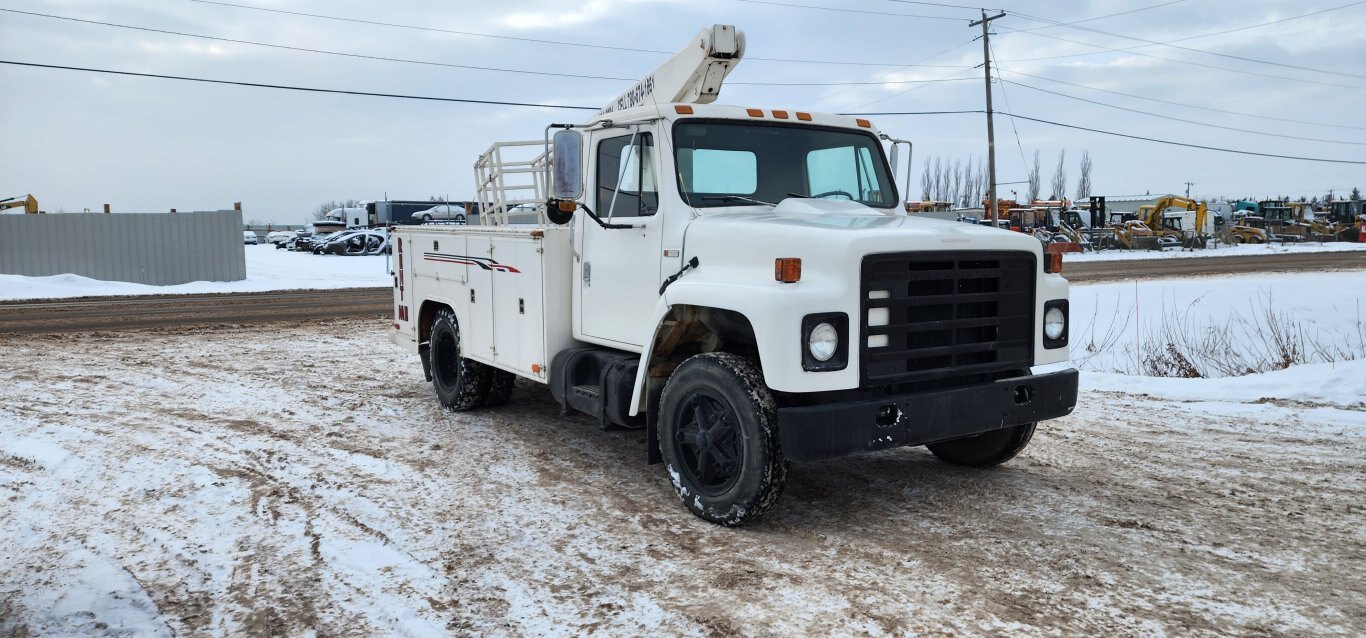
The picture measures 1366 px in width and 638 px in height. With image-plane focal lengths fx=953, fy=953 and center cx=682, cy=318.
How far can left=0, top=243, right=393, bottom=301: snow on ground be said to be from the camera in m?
21.4

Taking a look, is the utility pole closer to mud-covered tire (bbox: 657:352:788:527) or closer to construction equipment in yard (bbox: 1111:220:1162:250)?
construction equipment in yard (bbox: 1111:220:1162:250)

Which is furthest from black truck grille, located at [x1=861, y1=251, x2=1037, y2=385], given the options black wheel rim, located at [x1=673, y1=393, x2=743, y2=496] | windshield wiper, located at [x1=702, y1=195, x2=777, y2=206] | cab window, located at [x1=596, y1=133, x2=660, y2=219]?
cab window, located at [x1=596, y1=133, x2=660, y2=219]

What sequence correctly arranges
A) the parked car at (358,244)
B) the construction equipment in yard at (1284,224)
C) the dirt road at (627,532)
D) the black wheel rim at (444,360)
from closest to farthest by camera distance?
1. the dirt road at (627,532)
2. the black wheel rim at (444,360)
3. the parked car at (358,244)
4. the construction equipment in yard at (1284,224)

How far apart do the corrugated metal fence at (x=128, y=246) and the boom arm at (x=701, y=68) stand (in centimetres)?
2162

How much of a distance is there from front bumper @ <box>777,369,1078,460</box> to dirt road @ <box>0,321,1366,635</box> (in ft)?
1.70

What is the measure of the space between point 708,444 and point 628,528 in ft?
2.03

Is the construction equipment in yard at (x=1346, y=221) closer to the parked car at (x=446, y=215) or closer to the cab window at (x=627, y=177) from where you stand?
the parked car at (x=446, y=215)

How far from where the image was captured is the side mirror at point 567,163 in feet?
18.3

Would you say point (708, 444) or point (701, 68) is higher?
point (701, 68)

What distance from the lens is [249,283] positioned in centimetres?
2530

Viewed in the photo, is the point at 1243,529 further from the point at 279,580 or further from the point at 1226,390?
the point at 279,580

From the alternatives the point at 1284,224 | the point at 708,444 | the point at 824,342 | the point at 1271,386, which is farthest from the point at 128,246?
the point at 1284,224

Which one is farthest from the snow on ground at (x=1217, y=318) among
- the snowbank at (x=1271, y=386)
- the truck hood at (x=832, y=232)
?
the truck hood at (x=832, y=232)

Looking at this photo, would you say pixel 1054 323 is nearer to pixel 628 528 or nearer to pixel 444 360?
pixel 628 528
